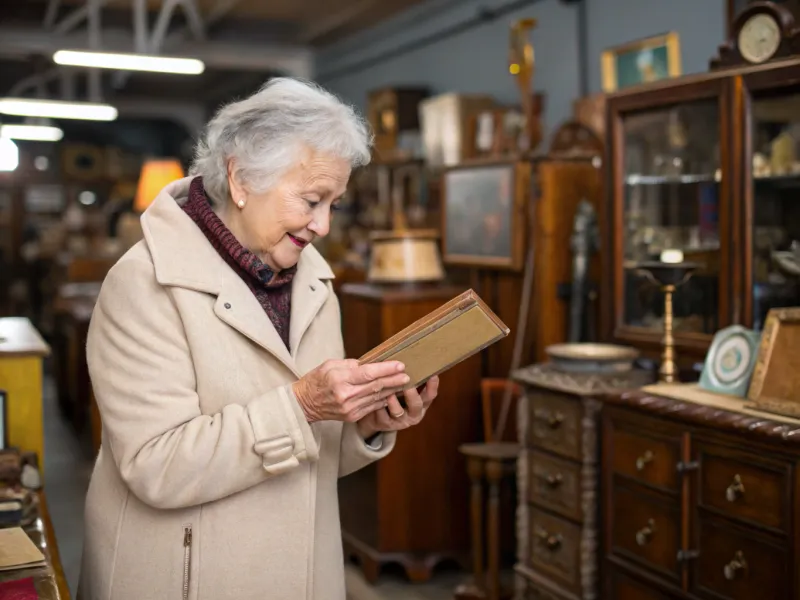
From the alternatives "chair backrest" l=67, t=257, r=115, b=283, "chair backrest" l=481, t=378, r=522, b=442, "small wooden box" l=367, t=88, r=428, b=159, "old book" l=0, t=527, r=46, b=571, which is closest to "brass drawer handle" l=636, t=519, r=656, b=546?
"chair backrest" l=481, t=378, r=522, b=442

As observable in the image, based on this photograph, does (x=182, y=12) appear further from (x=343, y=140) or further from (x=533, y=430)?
(x=343, y=140)

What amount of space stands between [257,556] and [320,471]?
0.23 metres

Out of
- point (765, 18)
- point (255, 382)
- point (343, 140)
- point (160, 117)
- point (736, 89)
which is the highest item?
point (160, 117)

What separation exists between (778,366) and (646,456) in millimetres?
547

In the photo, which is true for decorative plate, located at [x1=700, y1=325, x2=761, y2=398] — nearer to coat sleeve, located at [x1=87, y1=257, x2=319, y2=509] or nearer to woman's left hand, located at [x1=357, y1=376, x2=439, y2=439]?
woman's left hand, located at [x1=357, y1=376, x2=439, y2=439]

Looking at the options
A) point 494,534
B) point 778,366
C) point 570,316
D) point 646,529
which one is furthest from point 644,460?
point 570,316

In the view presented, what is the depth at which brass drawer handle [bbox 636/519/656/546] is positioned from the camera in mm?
3065

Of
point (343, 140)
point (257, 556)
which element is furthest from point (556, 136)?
point (257, 556)

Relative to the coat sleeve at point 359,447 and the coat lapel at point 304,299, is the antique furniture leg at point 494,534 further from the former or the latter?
the coat lapel at point 304,299

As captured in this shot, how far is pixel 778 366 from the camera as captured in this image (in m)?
2.74

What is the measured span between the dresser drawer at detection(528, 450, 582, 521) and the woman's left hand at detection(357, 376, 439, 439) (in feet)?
5.15

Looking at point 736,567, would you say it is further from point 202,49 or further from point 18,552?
point 202,49

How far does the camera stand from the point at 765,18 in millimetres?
3006

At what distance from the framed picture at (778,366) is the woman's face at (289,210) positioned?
1.49 m
